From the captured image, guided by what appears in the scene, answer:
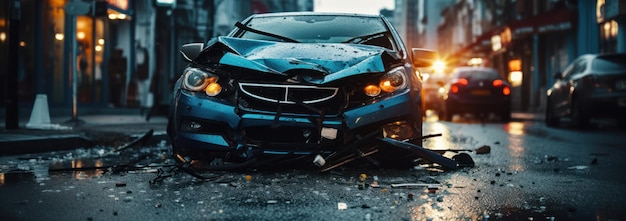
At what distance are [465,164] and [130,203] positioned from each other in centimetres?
321

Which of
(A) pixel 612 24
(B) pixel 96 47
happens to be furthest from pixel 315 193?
(A) pixel 612 24

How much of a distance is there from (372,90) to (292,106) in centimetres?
65

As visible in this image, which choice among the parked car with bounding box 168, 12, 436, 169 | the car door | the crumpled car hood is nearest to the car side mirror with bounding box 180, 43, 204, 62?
the parked car with bounding box 168, 12, 436, 169

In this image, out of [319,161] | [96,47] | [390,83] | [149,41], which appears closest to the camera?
[319,161]

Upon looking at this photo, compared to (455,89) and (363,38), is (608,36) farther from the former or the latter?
(363,38)

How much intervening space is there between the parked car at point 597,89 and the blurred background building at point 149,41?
7.94 meters

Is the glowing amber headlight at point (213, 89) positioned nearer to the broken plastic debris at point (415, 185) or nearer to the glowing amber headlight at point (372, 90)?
the glowing amber headlight at point (372, 90)

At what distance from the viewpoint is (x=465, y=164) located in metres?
6.59

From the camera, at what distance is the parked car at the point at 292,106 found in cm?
581

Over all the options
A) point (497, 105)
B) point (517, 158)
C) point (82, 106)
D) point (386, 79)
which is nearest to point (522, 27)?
point (497, 105)

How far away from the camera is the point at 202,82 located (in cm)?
609

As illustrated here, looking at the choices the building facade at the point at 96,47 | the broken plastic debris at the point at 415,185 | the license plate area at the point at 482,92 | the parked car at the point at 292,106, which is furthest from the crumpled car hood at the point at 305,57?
the license plate area at the point at 482,92

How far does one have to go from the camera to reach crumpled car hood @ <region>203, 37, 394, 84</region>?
5.88 meters

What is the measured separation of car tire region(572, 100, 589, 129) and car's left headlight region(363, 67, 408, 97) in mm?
9382
